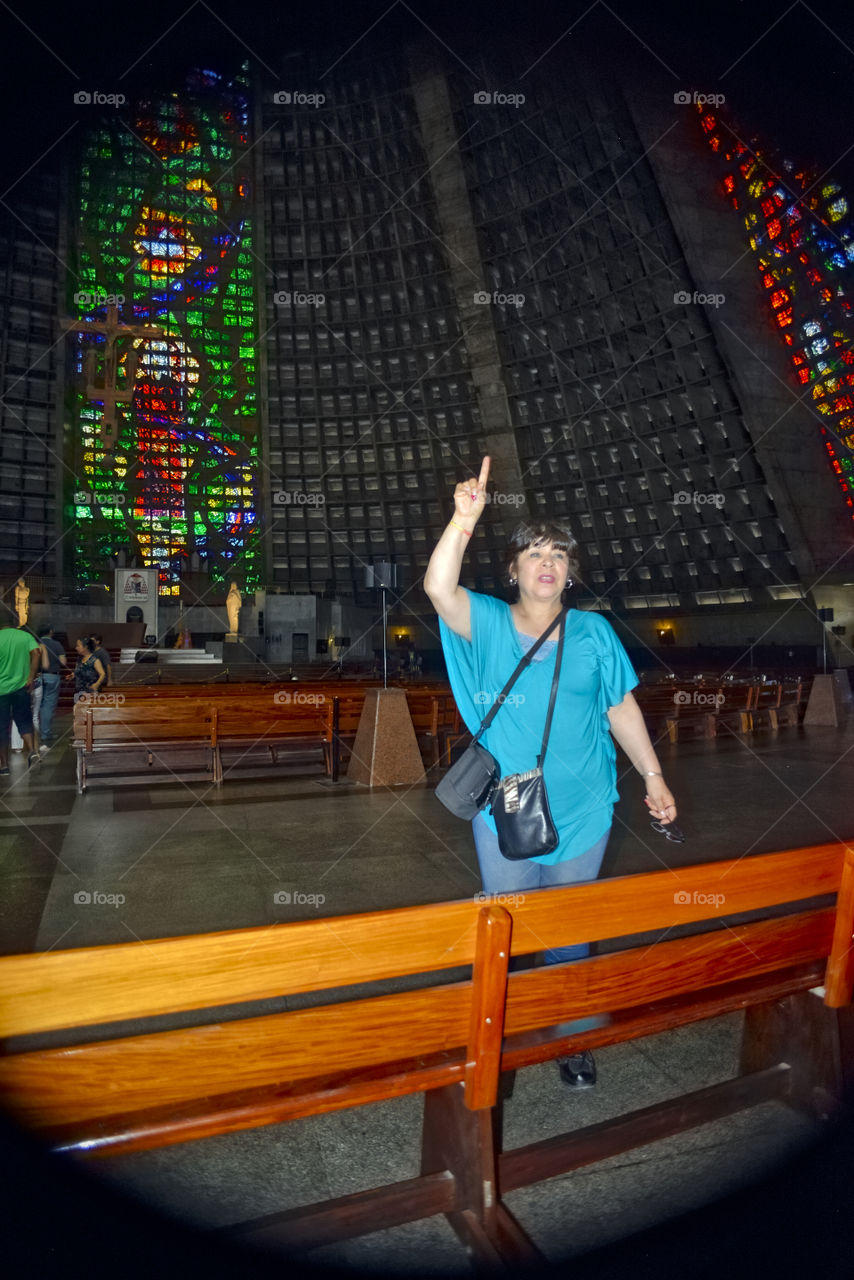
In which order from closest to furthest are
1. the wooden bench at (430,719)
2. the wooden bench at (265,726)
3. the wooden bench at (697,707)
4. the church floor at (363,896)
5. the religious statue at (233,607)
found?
the church floor at (363,896) < the wooden bench at (265,726) < the wooden bench at (430,719) < the wooden bench at (697,707) < the religious statue at (233,607)

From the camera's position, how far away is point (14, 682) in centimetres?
805

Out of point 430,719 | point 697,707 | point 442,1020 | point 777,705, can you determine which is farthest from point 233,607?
point 442,1020

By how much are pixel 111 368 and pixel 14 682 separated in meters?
12.7

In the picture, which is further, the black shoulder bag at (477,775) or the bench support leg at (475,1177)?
the black shoulder bag at (477,775)

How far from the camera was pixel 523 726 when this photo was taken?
243 centimetres

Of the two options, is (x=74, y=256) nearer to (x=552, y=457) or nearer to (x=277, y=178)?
(x=277, y=178)

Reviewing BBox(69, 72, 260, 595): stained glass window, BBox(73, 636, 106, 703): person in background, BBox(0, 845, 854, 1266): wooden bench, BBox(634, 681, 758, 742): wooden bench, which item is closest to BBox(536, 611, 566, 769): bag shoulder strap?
BBox(0, 845, 854, 1266): wooden bench

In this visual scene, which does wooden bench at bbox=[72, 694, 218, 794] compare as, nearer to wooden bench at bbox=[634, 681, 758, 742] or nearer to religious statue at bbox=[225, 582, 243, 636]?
wooden bench at bbox=[634, 681, 758, 742]

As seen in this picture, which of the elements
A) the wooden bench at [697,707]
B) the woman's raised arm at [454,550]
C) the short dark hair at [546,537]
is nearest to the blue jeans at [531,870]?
the woman's raised arm at [454,550]

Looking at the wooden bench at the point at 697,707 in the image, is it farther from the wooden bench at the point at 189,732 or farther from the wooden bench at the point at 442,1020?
the wooden bench at the point at 442,1020

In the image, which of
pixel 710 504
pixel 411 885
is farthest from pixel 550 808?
pixel 710 504

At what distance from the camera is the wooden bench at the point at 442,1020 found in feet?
4.66

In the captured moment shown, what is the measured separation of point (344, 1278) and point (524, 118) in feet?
114

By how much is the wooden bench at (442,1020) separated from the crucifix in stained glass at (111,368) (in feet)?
58.4
